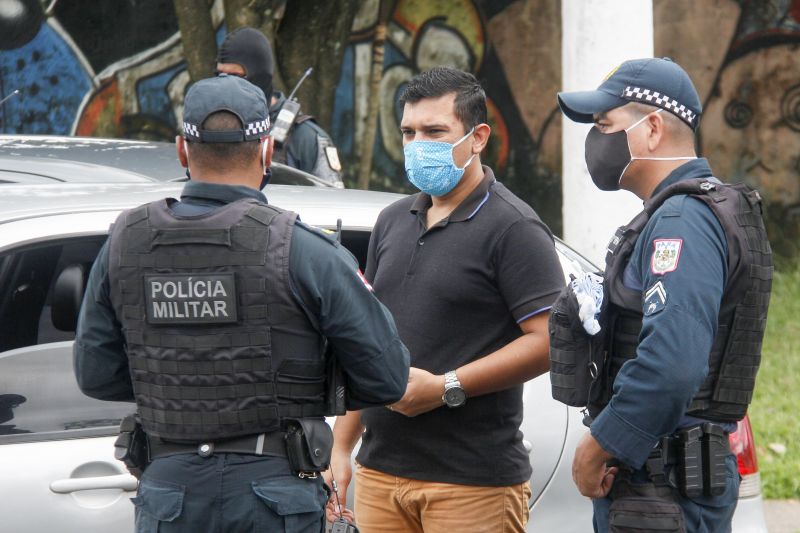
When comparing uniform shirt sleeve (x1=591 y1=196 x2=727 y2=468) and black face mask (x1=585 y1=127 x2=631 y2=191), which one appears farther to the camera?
black face mask (x1=585 y1=127 x2=631 y2=191)

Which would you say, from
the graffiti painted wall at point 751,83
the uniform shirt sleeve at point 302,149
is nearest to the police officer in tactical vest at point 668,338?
the uniform shirt sleeve at point 302,149

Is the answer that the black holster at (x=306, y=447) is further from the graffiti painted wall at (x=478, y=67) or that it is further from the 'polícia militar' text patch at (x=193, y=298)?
the graffiti painted wall at (x=478, y=67)

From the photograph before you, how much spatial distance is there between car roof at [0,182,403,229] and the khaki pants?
785mm

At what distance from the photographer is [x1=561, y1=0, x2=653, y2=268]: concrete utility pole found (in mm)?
7445

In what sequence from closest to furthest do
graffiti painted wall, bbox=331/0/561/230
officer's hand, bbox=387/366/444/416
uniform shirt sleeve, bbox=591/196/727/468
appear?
uniform shirt sleeve, bbox=591/196/727/468 → officer's hand, bbox=387/366/444/416 → graffiti painted wall, bbox=331/0/561/230

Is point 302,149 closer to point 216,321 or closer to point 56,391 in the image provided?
point 56,391

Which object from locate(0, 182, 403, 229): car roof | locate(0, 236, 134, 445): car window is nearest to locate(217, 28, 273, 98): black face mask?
locate(0, 182, 403, 229): car roof

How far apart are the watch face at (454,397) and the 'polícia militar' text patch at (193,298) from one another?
0.74 metres

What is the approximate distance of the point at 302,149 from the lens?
6.07 m

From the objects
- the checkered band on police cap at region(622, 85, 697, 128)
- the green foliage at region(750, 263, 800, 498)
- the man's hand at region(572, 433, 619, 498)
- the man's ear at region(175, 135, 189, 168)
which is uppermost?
the checkered band on police cap at region(622, 85, 697, 128)

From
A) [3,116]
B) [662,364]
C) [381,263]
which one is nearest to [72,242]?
[381,263]

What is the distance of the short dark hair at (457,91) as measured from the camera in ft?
10.9

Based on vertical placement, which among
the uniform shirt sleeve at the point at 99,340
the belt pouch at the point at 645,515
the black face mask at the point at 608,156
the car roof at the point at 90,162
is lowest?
the belt pouch at the point at 645,515

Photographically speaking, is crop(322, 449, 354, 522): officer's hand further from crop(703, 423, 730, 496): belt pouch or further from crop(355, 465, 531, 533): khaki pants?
crop(703, 423, 730, 496): belt pouch
